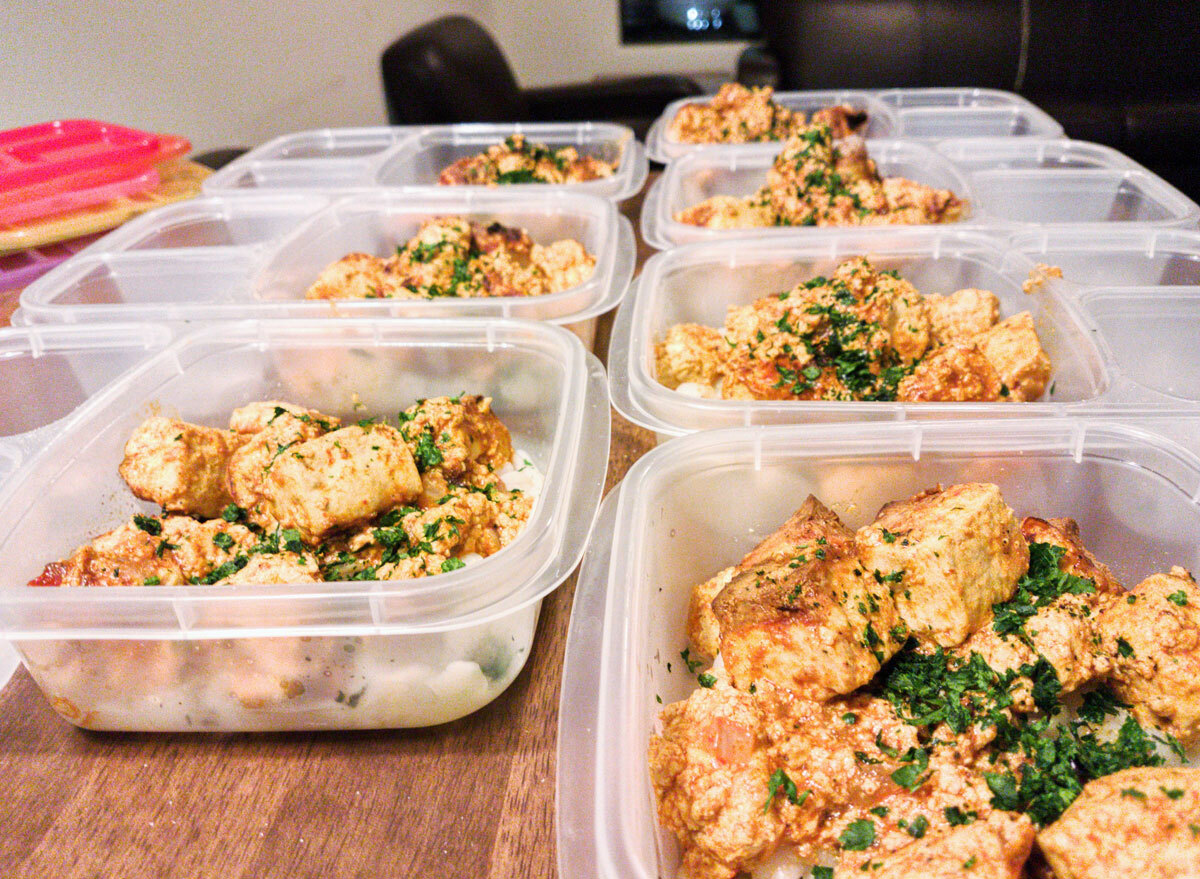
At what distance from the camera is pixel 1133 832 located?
77 cm

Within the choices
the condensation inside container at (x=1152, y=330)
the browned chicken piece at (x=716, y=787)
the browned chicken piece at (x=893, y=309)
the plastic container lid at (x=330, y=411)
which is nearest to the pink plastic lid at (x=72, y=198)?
the plastic container lid at (x=330, y=411)

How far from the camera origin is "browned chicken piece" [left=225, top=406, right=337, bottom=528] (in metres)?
1.26

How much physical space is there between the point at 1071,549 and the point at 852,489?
12.3 inches

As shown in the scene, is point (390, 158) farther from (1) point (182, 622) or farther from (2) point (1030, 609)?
(2) point (1030, 609)

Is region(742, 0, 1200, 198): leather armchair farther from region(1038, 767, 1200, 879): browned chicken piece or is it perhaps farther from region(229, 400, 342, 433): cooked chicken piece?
region(1038, 767, 1200, 879): browned chicken piece

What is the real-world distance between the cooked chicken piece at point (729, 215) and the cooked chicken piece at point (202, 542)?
142 cm

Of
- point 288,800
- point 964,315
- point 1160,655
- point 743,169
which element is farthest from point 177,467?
point 743,169

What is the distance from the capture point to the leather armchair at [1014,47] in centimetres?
443

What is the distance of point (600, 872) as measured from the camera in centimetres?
77

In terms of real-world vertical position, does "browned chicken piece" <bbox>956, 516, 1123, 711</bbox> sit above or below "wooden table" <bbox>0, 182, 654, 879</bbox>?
above

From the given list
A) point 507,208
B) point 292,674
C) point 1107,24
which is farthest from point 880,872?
point 1107,24

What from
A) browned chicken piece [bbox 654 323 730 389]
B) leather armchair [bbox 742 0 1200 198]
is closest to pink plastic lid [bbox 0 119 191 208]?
browned chicken piece [bbox 654 323 730 389]

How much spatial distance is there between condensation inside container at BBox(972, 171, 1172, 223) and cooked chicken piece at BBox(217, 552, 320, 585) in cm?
209

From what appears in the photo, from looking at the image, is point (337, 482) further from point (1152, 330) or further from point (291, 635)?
point (1152, 330)
